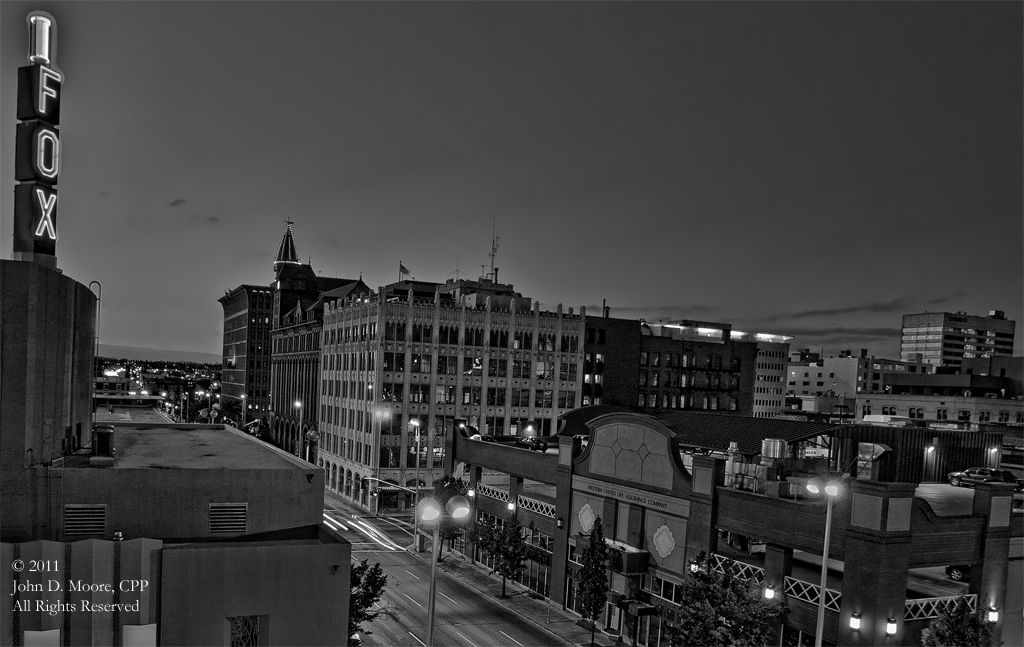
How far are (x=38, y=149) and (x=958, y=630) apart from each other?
117 feet

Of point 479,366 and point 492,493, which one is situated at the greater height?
point 479,366

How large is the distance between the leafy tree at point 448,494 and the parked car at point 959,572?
29936 millimetres


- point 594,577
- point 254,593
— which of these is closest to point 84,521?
point 254,593

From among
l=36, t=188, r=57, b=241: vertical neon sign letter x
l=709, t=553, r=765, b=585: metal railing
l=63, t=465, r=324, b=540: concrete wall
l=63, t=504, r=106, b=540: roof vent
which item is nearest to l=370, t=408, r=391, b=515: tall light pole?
l=709, t=553, r=765, b=585: metal railing

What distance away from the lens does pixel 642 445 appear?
3788 centimetres

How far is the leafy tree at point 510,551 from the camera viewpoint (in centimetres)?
4434

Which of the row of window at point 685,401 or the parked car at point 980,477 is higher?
the parked car at point 980,477

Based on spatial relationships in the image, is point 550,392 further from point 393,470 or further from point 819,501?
point 819,501

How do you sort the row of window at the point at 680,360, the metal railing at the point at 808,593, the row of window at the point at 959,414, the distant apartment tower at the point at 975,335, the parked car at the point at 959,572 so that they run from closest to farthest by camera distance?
1. the metal railing at the point at 808,593
2. the parked car at the point at 959,572
3. the row of window at the point at 959,414
4. the row of window at the point at 680,360
5. the distant apartment tower at the point at 975,335

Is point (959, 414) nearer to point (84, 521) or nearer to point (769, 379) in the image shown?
point (84, 521)

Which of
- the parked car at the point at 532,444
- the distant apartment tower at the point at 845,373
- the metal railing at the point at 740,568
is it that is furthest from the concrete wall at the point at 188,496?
the distant apartment tower at the point at 845,373

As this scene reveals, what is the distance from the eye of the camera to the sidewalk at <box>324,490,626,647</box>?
37.8 metres

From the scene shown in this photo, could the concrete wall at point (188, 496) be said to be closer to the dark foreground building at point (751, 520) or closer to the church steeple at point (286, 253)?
the dark foreground building at point (751, 520)

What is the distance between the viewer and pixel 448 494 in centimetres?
5153
